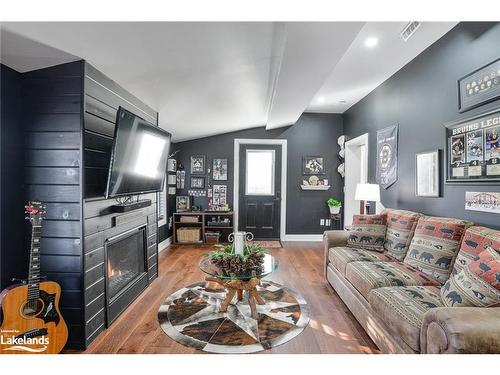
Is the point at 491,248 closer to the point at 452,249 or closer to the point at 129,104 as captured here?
the point at 452,249

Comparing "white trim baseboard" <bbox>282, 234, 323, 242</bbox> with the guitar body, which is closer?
the guitar body

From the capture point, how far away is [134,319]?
2.27 meters

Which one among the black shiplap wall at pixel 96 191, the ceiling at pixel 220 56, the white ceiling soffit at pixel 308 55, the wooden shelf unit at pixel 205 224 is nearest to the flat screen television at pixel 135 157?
the black shiplap wall at pixel 96 191

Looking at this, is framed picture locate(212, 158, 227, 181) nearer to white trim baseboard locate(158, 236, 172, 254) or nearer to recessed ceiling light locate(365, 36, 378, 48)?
white trim baseboard locate(158, 236, 172, 254)

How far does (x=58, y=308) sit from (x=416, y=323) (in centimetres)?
235

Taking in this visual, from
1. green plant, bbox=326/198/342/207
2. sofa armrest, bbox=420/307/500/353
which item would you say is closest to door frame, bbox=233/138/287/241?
green plant, bbox=326/198/342/207

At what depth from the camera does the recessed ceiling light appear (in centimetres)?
240

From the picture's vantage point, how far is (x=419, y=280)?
1982 millimetres

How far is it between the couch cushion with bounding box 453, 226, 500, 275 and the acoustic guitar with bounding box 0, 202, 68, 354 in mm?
2865

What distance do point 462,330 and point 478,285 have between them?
45cm

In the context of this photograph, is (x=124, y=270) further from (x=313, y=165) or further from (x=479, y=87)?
(x=313, y=165)

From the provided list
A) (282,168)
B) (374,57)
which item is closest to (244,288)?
(374,57)

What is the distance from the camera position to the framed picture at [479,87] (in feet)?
6.20
